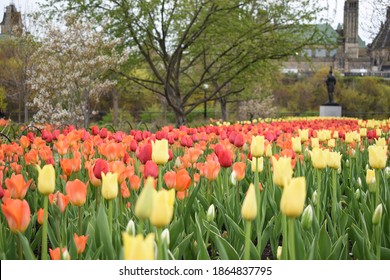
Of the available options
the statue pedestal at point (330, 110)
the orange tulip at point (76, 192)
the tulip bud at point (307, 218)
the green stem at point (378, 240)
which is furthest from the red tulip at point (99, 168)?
the statue pedestal at point (330, 110)

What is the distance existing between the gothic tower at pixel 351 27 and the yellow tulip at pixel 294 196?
91.8 meters

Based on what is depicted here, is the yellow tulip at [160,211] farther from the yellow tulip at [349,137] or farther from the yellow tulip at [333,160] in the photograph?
the yellow tulip at [349,137]

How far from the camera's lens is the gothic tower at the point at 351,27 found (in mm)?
90000

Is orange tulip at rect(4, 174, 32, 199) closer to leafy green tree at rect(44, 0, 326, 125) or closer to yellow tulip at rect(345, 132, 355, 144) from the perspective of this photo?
yellow tulip at rect(345, 132, 355, 144)

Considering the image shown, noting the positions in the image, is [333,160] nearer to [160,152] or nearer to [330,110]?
[160,152]

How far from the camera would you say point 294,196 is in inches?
43.7

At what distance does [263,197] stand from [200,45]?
41.7ft

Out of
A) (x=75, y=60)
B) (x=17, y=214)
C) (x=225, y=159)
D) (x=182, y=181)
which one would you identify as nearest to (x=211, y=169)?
(x=225, y=159)

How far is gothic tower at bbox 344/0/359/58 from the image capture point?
295ft

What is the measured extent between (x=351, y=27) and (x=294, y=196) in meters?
97.3

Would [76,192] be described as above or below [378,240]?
above

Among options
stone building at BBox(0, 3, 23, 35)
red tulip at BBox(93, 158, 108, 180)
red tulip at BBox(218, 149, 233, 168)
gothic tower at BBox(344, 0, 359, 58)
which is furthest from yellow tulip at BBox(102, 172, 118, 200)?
gothic tower at BBox(344, 0, 359, 58)
